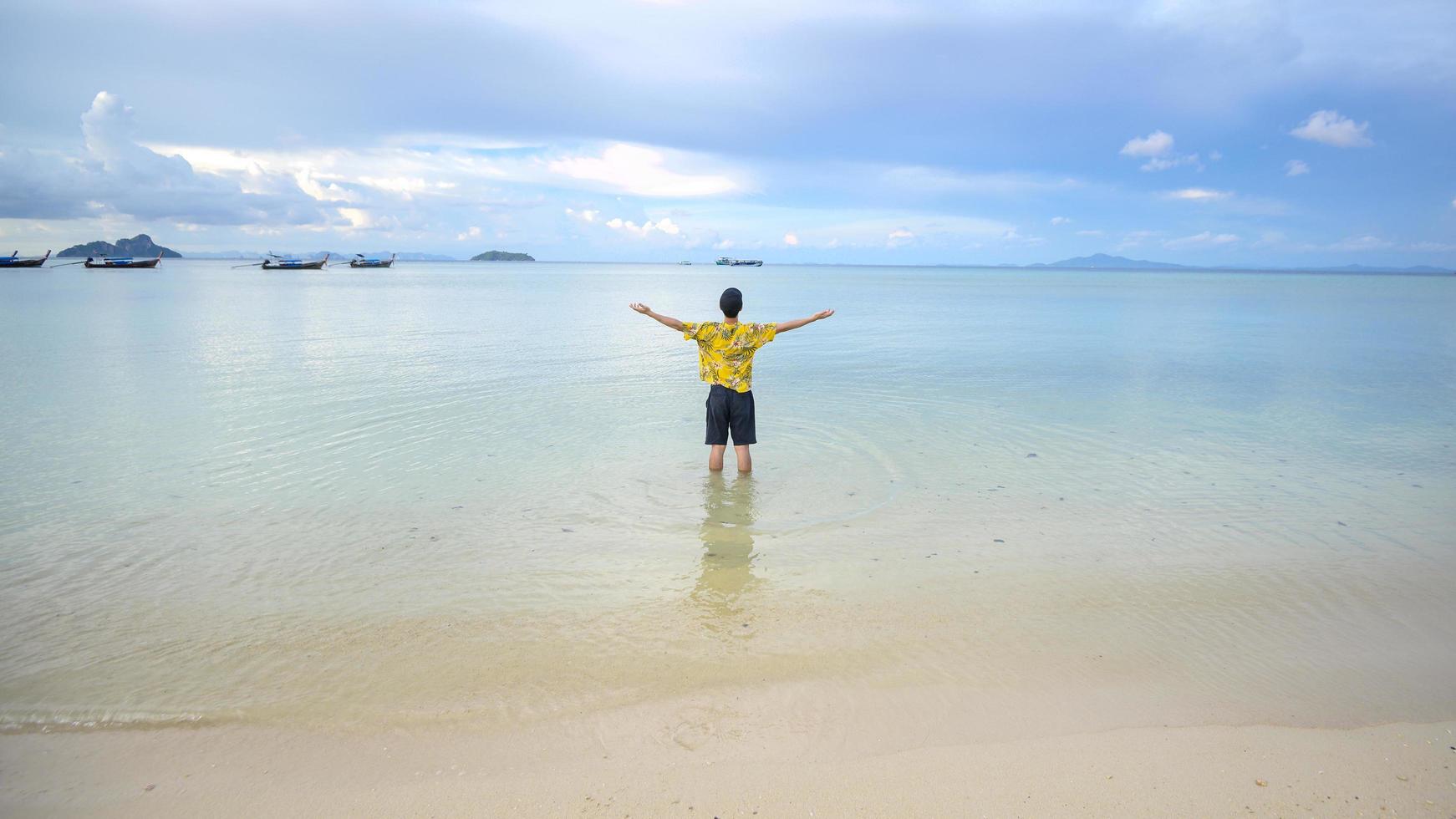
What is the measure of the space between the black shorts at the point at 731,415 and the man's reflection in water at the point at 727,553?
0.45 m

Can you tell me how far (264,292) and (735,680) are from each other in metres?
58.5

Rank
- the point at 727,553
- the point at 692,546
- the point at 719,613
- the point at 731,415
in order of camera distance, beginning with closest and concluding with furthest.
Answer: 1. the point at 719,613
2. the point at 727,553
3. the point at 692,546
4. the point at 731,415

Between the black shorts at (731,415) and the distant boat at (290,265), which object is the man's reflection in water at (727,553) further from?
the distant boat at (290,265)

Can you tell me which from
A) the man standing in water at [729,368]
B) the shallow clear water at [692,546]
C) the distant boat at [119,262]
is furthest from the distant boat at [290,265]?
the man standing in water at [729,368]

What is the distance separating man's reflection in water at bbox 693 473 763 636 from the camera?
17.6 feet

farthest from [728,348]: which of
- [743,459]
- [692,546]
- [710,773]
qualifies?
[710,773]

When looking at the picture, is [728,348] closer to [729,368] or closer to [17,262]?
[729,368]

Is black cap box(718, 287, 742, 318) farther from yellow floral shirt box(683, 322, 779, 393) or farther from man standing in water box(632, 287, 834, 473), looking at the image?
Result: yellow floral shirt box(683, 322, 779, 393)

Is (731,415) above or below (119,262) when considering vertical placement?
below

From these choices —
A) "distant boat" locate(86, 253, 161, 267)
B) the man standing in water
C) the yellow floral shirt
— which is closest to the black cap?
the man standing in water

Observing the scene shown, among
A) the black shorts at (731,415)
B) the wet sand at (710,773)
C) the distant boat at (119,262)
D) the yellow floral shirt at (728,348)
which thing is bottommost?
the wet sand at (710,773)

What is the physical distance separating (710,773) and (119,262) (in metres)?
128

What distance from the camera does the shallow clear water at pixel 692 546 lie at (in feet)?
15.0

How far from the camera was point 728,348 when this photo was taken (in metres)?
8.39
